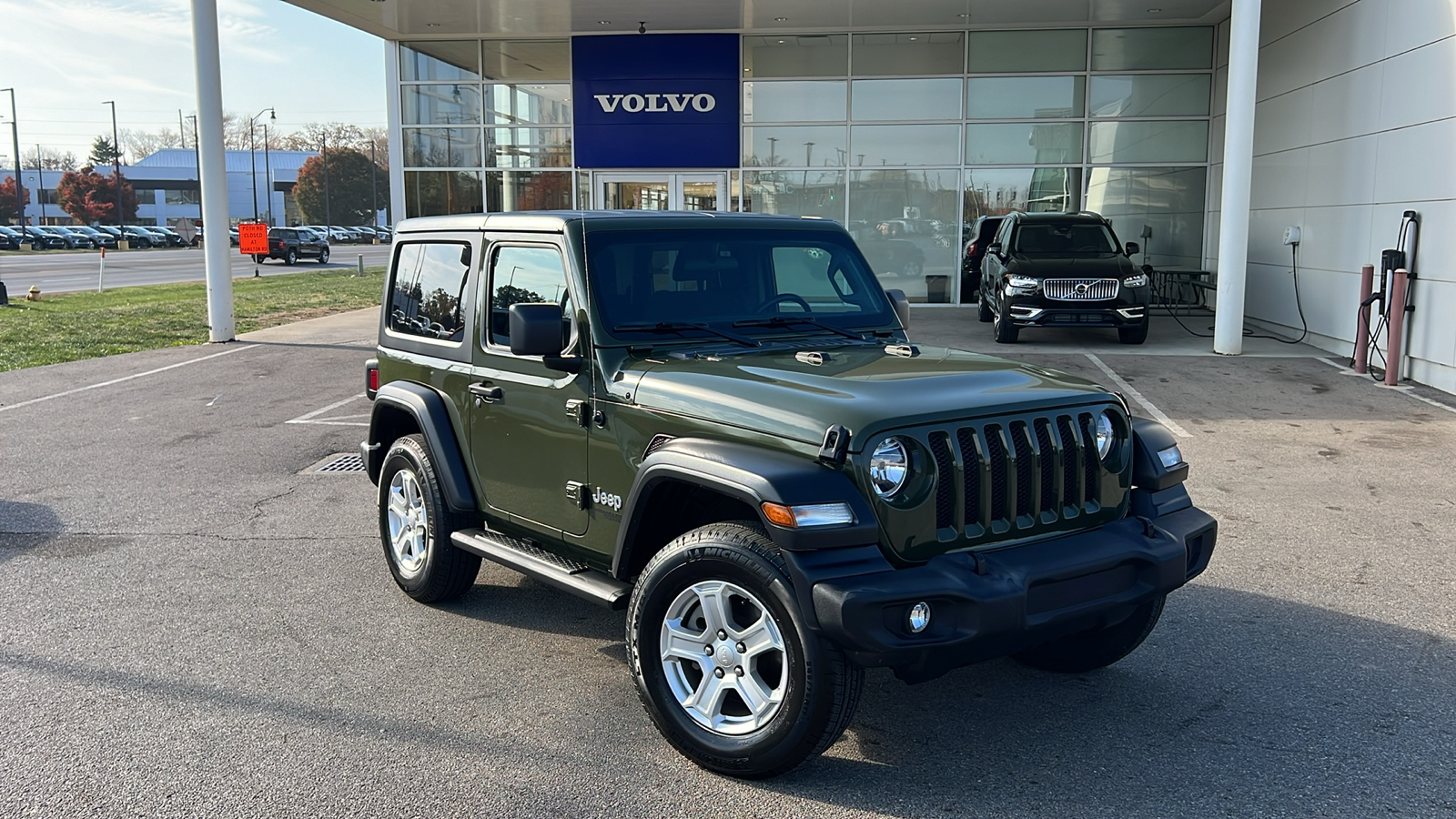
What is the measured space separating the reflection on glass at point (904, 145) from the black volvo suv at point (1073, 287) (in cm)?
639

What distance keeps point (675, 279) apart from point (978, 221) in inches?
689

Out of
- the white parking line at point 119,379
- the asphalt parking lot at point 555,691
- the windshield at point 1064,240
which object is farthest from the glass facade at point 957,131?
the asphalt parking lot at point 555,691

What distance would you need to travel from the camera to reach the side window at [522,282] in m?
4.85

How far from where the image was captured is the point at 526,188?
24125 mm

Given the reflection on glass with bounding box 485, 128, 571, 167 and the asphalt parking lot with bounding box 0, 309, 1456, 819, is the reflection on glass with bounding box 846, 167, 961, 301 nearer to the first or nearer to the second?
the reflection on glass with bounding box 485, 128, 571, 167

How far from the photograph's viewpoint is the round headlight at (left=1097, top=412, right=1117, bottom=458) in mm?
4207

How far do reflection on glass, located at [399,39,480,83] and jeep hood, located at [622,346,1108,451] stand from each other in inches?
835

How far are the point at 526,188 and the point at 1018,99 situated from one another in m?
10.1

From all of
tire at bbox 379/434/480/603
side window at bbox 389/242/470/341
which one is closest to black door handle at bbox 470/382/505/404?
side window at bbox 389/242/470/341

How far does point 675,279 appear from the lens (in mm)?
4883

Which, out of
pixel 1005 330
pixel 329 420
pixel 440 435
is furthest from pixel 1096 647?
pixel 1005 330

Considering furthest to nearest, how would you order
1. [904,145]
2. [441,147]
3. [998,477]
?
[441,147] < [904,145] < [998,477]

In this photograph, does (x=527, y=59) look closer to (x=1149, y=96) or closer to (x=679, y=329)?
(x=1149, y=96)

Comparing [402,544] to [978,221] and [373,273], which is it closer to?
[978,221]
